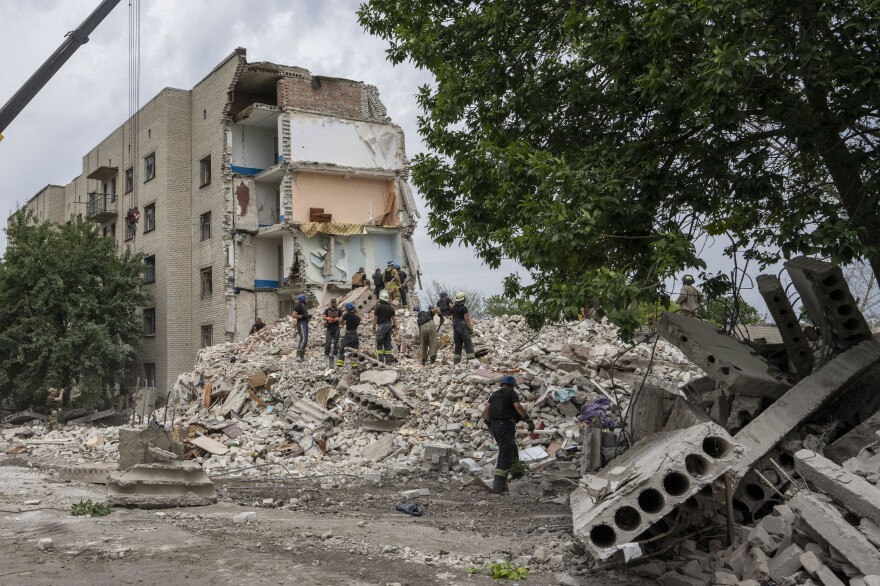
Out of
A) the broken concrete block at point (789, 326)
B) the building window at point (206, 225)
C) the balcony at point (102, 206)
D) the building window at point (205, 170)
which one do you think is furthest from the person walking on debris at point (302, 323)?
the balcony at point (102, 206)

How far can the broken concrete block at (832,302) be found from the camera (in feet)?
24.5

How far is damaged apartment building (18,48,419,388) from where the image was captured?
94.3 feet

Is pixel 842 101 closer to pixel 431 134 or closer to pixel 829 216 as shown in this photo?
pixel 829 216

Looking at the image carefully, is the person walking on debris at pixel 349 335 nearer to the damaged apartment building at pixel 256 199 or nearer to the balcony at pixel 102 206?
the damaged apartment building at pixel 256 199

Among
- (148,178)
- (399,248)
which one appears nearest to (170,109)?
(148,178)

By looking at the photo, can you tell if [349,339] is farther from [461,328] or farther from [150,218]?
[150,218]

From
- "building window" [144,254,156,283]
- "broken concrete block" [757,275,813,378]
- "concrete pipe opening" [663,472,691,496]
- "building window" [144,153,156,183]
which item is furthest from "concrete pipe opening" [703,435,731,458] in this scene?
"building window" [144,153,156,183]

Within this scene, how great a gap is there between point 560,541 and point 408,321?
14968 mm

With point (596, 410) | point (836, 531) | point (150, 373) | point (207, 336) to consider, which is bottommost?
point (836, 531)

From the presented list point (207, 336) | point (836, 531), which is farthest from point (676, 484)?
point (207, 336)

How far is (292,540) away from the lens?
7770 millimetres

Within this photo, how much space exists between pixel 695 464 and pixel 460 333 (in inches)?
449

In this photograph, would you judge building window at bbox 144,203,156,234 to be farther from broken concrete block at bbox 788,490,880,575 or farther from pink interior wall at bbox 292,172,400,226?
broken concrete block at bbox 788,490,880,575

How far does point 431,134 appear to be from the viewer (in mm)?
10508
